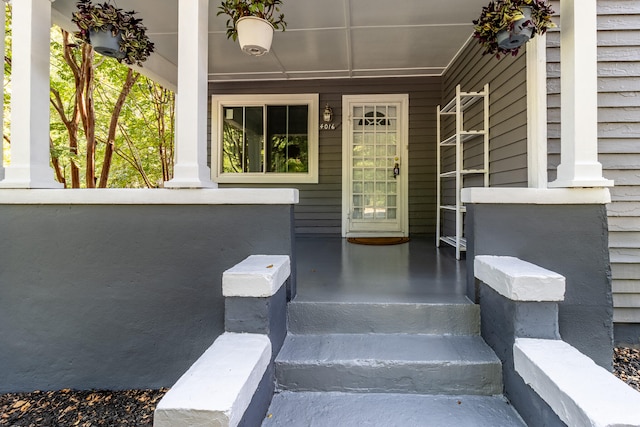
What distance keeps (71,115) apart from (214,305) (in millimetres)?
7736

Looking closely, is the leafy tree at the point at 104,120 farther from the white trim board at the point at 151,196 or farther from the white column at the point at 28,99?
the white trim board at the point at 151,196

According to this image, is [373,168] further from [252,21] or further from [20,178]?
[20,178]

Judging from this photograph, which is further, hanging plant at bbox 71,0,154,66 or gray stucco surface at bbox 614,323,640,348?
gray stucco surface at bbox 614,323,640,348

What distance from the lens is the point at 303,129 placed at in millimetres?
5055

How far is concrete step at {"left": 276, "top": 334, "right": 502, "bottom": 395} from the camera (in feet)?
5.29

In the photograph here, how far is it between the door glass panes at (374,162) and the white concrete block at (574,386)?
3573 millimetres

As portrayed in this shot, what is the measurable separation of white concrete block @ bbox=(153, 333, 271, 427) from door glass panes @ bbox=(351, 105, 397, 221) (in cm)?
376

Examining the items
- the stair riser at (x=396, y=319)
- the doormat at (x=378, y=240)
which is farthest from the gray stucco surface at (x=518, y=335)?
the doormat at (x=378, y=240)

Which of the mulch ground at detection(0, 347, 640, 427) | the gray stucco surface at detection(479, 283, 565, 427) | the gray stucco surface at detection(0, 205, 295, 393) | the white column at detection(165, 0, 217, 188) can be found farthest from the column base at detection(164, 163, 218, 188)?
the gray stucco surface at detection(479, 283, 565, 427)

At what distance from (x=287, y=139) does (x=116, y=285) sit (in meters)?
3.48

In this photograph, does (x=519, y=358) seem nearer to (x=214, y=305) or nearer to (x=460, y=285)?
(x=460, y=285)

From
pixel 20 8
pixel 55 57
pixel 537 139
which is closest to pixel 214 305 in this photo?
pixel 20 8

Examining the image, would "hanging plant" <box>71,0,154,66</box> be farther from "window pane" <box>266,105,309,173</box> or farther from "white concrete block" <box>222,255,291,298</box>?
"window pane" <box>266,105,309,173</box>

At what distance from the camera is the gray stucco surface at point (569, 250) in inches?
75.1
